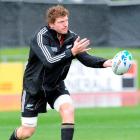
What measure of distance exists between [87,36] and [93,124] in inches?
184

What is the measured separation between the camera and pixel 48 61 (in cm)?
930

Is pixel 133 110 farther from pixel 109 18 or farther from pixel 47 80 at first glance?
pixel 47 80

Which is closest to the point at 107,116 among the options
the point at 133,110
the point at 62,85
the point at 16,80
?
the point at 133,110

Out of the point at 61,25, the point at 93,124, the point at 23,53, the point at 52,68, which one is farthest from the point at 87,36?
the point at 61,25

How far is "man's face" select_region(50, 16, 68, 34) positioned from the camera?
9.39 meters

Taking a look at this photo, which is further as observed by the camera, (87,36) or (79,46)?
(87,36)

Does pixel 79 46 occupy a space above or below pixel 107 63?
above

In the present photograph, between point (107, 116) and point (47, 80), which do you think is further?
point (107, 116)

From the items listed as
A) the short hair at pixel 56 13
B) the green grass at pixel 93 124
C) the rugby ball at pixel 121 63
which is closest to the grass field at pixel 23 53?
the green grass at pixel 93 124

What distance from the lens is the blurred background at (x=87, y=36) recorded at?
671 inches

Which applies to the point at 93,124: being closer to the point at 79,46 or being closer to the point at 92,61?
the point at 92,61

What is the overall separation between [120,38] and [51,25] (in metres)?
9.60

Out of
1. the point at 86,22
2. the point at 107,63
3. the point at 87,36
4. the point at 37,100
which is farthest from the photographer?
the point at 87,36

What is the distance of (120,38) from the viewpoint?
19047 millimetres
